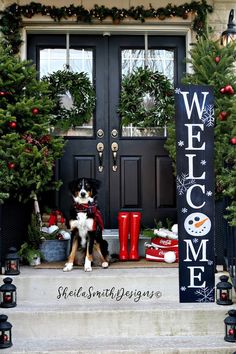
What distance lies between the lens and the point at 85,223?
4516 millimetres

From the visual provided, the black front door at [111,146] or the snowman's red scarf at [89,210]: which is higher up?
the black front door at [111,146]

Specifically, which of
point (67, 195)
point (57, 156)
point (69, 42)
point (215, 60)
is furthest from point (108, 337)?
point (69, 42)

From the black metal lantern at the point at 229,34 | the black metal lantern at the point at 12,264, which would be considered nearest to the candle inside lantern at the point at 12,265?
the black metal lantern at the point at 12,264

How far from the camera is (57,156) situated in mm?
4977

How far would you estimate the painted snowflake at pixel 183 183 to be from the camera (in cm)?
343

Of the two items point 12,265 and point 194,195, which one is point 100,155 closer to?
point 12,265

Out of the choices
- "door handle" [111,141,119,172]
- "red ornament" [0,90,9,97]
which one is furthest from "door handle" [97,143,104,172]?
"red ornament" [0,90,9,97]

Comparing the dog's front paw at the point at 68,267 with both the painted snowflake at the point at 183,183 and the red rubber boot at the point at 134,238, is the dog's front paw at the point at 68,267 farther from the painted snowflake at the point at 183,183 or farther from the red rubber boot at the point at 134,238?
the painted snowflake at the point at 183,183

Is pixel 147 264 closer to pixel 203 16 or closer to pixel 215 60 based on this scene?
pixel 215 60

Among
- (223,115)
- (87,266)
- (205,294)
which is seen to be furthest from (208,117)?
(87,266)

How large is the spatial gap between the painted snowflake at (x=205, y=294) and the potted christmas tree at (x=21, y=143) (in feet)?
6.15

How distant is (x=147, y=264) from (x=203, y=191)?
144cm

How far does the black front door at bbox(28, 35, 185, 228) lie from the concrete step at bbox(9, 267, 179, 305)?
1627 mm

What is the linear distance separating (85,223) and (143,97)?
1925mm
